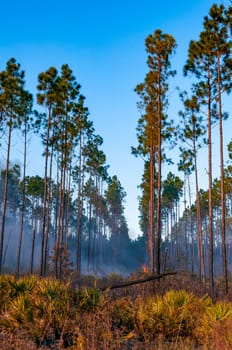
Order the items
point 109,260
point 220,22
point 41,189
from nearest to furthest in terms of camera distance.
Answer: point 220,22 → point 41,189 → point 109,260

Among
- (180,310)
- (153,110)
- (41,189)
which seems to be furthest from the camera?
(41,189)

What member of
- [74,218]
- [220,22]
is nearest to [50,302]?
[220,22]

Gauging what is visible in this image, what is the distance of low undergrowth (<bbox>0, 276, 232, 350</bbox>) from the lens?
6.89 metres

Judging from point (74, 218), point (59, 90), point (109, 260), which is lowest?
point (109, 260)

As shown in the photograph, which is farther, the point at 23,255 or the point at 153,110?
the point at 23,255

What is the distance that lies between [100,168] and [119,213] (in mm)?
31619

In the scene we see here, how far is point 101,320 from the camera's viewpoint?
7922 mm

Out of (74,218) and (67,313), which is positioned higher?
(74,218)

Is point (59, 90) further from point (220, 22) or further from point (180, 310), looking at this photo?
point (180, 310)

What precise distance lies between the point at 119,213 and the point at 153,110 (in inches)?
2105

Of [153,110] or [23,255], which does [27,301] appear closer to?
[153,110]

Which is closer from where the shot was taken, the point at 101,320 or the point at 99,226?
the point at 101,320

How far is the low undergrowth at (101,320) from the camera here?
689 cm

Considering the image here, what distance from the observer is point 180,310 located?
8734 millimetres
